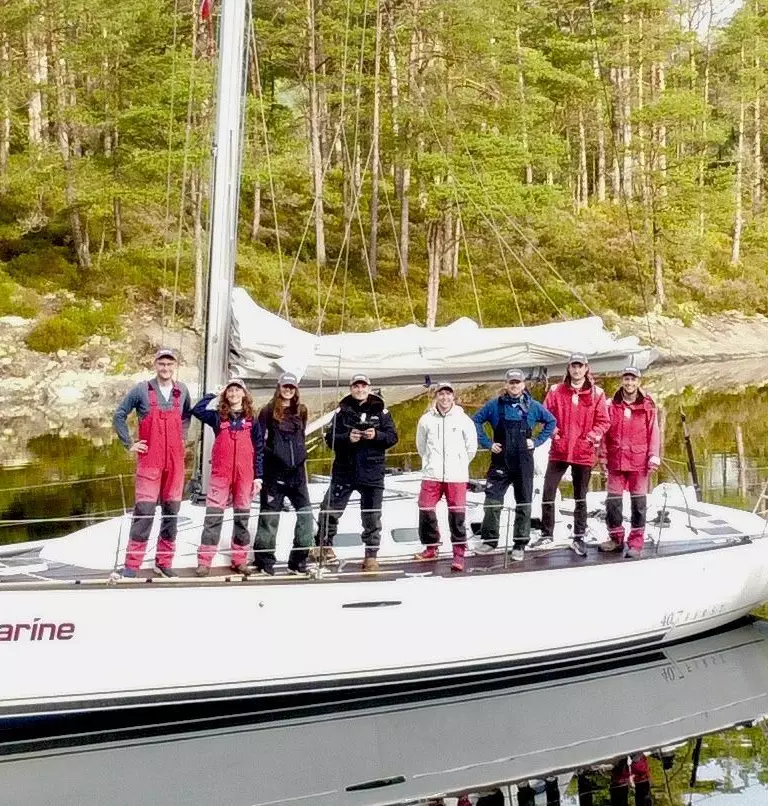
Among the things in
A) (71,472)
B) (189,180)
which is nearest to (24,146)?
(189,180)

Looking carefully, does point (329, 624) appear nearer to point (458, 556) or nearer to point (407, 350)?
point (458, 556)

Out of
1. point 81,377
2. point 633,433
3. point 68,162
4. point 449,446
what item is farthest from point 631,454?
point 68,162

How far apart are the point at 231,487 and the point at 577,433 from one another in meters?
3.35

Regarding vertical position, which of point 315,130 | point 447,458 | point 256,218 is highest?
point 315,130

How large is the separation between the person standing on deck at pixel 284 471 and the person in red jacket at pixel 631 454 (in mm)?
3056

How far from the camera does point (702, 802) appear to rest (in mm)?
7508

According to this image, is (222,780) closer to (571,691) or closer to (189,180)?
(571,691)

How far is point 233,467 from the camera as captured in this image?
914cm

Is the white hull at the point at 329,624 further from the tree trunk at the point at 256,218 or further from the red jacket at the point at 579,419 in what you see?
the tree trunk at the point at 256,218

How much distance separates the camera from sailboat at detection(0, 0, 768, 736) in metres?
8.21

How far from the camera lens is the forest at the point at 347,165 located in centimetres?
3128

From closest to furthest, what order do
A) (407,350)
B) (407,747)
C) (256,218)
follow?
(407,747), (407,350), (256,218)

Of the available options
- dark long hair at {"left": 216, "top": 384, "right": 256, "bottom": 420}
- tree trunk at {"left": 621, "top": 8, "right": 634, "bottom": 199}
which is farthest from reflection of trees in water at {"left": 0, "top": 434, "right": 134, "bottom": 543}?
tree trunk at {"left": 621, "top": 8, "right": 634, "bottom": 199}

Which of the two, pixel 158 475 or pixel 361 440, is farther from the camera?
pixel 361 440
